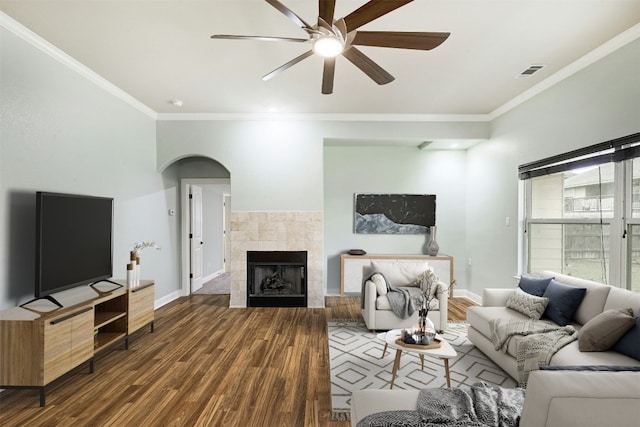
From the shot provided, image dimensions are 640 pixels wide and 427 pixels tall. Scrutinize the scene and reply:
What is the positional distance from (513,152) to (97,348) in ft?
17.2

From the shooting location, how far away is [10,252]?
8.73 ft

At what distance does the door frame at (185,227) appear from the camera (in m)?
5.72

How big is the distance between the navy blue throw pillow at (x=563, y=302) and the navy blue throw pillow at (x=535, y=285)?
159 mm

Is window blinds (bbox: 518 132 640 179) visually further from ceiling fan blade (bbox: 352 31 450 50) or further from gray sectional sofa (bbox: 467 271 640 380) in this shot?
ceiling fan blade (bbox: 352 31 450 50)

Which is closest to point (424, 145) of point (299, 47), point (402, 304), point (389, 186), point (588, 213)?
point (389, 186)

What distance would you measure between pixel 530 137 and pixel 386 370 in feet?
10.8

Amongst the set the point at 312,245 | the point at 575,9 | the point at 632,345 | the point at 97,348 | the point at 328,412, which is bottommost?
the point at 328,412

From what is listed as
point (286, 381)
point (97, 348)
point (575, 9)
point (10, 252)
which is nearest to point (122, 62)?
point (10, 252)

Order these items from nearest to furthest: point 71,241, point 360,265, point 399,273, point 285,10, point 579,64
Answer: point 285,10
point 71,241
point 579,64
point 399,273
point 360,265

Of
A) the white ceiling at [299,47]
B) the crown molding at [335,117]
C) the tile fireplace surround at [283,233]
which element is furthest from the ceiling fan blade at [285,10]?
the tile fireplace surround at [283,233]

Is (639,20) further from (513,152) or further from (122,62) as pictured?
(122,62)

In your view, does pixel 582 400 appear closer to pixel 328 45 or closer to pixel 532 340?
pixel 532 340

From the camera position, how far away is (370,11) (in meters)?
2.00

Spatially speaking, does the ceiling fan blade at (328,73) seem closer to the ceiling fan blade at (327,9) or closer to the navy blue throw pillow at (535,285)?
the ceiling fan blade at (327,9)
